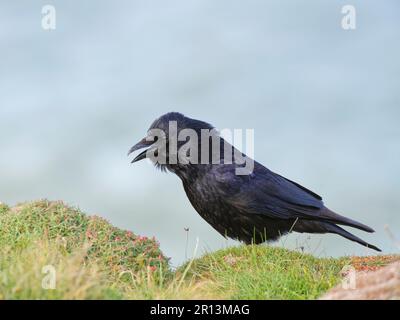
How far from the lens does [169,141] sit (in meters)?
9.45

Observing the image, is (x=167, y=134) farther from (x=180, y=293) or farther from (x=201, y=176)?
(x=180, y=293)

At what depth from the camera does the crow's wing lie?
9141mm

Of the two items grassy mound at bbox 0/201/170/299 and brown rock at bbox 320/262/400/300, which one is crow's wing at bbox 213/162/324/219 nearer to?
grassy mound at bbox 0/201/170/299

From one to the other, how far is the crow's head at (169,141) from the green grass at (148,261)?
4.85ft

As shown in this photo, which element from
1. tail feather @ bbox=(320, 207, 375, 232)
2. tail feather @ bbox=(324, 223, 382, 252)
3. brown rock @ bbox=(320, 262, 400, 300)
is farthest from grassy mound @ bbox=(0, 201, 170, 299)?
tail feather @ bbox=(324, 223, 382, 252)

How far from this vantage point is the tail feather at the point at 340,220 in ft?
30.1

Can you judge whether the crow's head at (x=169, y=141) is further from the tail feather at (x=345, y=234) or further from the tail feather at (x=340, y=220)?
the tail feather at (x=345, y=234)

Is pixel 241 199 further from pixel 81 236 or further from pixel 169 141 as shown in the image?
pixel 81 236

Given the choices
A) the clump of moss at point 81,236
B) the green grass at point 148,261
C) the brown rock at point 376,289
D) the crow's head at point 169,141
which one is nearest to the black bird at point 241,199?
the crow's head at point 169,141
